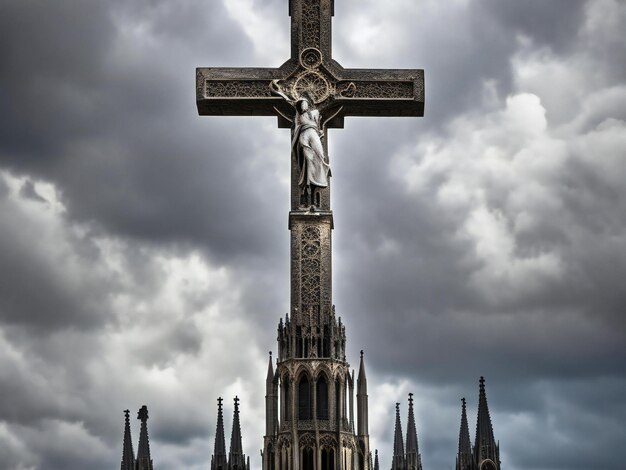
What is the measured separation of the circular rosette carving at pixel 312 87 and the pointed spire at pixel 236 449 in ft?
34.7

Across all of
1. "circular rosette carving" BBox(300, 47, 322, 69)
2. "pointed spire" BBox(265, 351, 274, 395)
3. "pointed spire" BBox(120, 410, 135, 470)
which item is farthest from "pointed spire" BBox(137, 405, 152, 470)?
"circular rosette carving" BBox(300, 47, 322, 69)

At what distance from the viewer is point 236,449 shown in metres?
50.4

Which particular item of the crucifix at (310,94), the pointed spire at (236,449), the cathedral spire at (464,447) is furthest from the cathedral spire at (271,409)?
the cathedral spire at (464,447)

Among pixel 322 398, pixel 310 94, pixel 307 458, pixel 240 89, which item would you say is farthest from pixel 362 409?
pixel 240 89

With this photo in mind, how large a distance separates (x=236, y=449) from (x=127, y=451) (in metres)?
4.42

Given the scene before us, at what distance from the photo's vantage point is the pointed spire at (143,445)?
5197 centimetres

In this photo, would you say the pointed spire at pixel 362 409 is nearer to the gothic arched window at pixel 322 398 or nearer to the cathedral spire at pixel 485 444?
the gothic arched window at pixel 322 398

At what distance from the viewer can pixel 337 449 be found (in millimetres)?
41906

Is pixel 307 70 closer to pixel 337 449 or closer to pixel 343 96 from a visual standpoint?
pixel 343 96

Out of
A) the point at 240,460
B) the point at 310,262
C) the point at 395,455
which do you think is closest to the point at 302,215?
the point at 310,262

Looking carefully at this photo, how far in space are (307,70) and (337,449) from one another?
1159cm

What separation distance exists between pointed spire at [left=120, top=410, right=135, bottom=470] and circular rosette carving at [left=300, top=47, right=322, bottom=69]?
47.5 ft

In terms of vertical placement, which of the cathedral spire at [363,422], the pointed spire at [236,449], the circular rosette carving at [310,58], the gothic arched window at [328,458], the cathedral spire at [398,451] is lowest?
the gothic arched window at [328,458]

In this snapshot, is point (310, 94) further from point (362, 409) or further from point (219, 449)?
point (219, 449)
